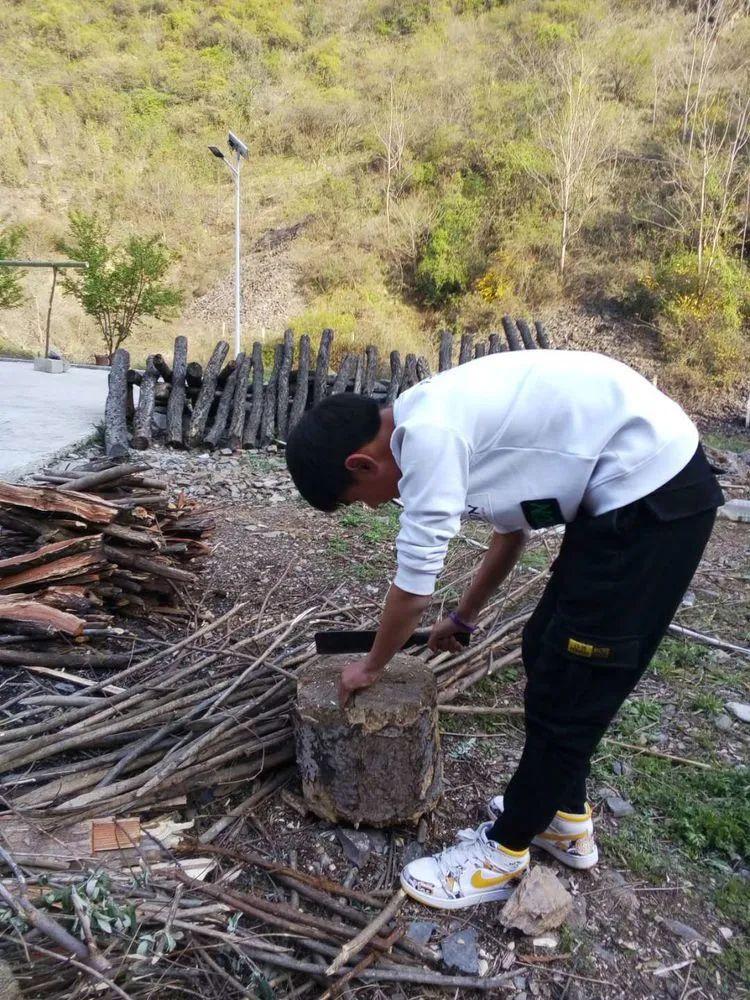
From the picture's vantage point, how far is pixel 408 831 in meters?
2.19

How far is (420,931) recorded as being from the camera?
5.94ft

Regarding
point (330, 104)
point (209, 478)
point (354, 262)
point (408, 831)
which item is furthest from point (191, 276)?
point (408, 831)

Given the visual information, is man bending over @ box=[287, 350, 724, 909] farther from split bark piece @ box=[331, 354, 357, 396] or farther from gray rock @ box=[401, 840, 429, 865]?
split bark piece @ box=[331, 354, 357, 396]

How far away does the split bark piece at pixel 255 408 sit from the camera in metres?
7.46

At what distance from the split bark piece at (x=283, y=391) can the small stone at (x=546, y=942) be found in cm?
629

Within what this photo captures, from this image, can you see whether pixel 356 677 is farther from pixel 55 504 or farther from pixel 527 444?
pixel 55 504

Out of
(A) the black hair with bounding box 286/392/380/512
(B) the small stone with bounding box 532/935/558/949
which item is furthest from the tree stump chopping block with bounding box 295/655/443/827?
(A) the black hair with bounding box 286/392/380/512

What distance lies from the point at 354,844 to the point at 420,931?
1.18 ft

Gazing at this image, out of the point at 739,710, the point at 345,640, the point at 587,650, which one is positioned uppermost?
the point at 587,650

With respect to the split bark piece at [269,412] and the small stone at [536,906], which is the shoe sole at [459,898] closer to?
the small stone at [536,906]

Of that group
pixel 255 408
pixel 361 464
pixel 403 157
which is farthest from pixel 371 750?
pixel 403 157

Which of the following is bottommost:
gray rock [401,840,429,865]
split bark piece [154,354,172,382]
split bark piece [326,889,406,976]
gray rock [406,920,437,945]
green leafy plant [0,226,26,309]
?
gray rock [406,920,437,945]

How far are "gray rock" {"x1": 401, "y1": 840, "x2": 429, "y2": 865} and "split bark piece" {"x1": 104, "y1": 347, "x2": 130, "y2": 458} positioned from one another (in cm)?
568

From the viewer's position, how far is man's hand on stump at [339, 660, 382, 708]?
6.02 ft
